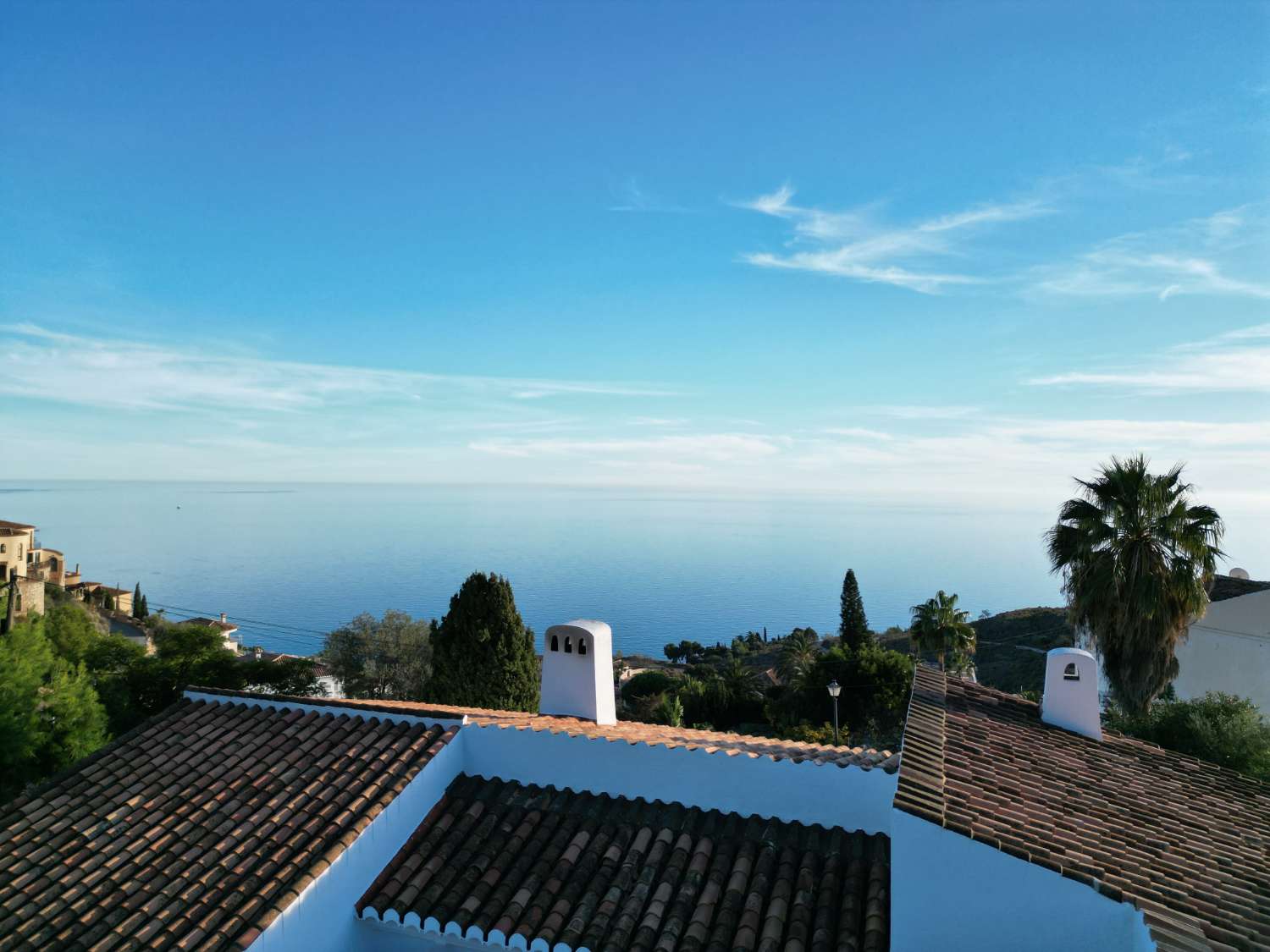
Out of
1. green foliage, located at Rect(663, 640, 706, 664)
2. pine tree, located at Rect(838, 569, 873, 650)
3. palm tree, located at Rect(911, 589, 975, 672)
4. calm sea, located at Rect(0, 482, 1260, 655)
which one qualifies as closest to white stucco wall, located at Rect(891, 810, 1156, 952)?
palm tree, located at Rect(911, 589, 975, 672)

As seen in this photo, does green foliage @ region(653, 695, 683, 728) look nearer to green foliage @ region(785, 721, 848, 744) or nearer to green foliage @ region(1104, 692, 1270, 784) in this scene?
green foliage @ region(785, 721, 848, 744)

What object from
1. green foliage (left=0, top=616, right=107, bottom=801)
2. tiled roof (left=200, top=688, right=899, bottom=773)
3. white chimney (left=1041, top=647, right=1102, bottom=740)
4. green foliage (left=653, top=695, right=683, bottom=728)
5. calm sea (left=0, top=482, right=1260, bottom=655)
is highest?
white chimney (left=1041, top=647, right=1102, bottom=740)

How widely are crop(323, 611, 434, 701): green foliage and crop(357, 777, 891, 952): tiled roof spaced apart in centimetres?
2320

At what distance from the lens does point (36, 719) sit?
44.4 feet

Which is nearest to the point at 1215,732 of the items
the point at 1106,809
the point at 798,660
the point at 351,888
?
the point at 1106,809

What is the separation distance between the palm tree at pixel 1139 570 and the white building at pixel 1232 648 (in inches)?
129

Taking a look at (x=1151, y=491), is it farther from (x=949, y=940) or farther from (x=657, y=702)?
(x=657, y=702)

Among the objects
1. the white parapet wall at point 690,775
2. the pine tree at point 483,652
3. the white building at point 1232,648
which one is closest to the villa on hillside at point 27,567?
the pine tree at point 483,652

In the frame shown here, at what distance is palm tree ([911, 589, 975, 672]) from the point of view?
25.3 metres

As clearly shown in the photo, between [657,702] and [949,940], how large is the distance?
29343 millimetres

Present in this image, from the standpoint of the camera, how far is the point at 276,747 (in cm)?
740

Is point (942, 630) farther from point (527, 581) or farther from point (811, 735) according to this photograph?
point (527, 581)

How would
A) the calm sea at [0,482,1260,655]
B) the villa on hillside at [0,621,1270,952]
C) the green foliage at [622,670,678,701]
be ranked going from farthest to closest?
the calm sea at [0,482,1260,655]
the green foliage at [622,670,678,701]
the villa on hillside at [0,621,1270,952]

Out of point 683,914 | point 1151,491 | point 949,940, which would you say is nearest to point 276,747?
point 683,914
